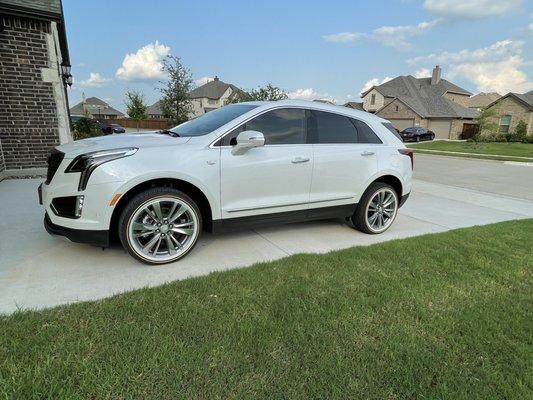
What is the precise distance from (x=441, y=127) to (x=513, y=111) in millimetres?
7796

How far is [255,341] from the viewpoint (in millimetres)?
2332

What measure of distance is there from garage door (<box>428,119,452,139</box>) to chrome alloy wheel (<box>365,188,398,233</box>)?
45.0 m

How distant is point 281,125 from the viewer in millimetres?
4016

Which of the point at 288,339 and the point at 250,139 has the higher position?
the point at 250,139

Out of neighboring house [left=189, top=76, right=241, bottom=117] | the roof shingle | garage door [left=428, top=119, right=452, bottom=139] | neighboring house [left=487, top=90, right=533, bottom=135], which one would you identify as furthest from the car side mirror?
neighboring house [left=189, top=76, right=241, bottom=117]

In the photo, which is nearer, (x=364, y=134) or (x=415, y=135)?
(x=364, y=134)

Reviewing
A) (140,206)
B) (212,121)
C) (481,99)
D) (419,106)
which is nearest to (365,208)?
(212,121)

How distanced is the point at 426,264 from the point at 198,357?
8.74 feet

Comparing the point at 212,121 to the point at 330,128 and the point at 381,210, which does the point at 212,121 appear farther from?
the point at 381,210

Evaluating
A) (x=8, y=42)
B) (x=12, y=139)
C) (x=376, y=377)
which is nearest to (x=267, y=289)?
(x=376, y=377)

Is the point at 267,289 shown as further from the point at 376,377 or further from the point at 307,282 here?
the point at 376,377

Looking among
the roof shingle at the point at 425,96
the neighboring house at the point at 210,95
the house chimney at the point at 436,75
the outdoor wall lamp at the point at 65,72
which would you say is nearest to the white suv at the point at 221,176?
the outdoor wall lamp at the point at 65,72

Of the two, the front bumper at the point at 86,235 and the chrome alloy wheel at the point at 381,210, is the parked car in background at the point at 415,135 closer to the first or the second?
the chrome alloy wheel at the point at 381,210

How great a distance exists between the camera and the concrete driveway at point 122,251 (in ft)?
9.84
